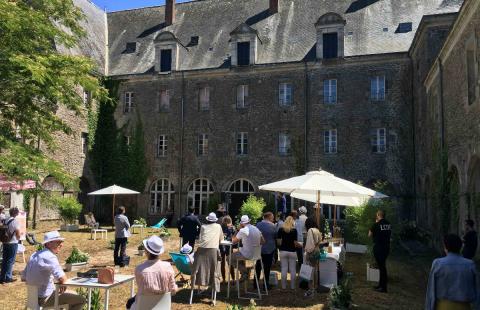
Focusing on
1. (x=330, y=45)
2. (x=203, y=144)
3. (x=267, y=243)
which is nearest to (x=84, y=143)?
(x=203, y=144)

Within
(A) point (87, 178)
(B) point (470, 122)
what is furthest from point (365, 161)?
(A) point (87, 178)

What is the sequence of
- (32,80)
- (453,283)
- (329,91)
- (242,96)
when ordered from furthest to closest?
(242,96), (329,91), (32,80), (453,283)

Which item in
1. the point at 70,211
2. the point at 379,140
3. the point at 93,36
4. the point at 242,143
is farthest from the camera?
the point at 93,36

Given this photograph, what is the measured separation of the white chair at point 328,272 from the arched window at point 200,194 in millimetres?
14897

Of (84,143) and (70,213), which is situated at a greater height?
(84,143)

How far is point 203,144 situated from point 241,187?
10.7 feet

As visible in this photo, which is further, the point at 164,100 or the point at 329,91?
the point at 164,100

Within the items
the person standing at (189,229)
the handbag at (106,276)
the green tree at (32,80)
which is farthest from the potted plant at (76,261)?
the handbag at (106,276)

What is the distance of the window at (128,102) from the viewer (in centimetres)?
2588

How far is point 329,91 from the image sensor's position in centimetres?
2248

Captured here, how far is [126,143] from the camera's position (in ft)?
83.9

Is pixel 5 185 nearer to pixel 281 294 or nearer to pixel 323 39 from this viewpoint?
pixel 281 294

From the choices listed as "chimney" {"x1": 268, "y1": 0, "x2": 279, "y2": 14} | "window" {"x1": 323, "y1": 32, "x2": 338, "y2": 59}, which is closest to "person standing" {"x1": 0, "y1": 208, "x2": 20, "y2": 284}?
"window" {"x1": 323, "y1": 32, "x2": 338, "y2": 59}

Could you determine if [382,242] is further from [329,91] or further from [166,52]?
[166,52]
